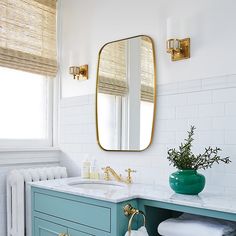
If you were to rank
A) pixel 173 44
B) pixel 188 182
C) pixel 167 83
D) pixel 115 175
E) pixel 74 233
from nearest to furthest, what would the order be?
pixel 188 182 → pixel 74 233 → pixel 173 44 → pixel 167 83 → pixel 115 175

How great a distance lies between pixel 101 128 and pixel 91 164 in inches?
11.9

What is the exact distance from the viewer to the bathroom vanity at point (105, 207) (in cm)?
167

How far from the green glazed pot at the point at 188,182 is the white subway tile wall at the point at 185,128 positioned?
214mm

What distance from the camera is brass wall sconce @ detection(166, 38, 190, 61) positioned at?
2.09m

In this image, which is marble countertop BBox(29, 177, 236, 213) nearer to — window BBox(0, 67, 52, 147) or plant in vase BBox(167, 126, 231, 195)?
plant in vase BBox(167, 126, 231, 195)

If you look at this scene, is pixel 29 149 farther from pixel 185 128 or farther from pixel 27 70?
pixel 185 128

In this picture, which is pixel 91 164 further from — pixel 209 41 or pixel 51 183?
pixel 209 41

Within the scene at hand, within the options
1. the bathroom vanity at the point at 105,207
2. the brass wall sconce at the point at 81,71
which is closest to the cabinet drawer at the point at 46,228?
the bathroom vanity at the point at 105,207

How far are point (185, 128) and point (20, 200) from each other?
137 centimetres

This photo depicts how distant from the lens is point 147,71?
90.7 inches

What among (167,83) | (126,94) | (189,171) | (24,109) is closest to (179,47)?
(167,83)

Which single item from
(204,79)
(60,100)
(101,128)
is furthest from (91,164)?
(204,79)

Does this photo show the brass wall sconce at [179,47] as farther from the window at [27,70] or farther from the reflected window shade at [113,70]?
the window at [27,70]

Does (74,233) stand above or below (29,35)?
below
